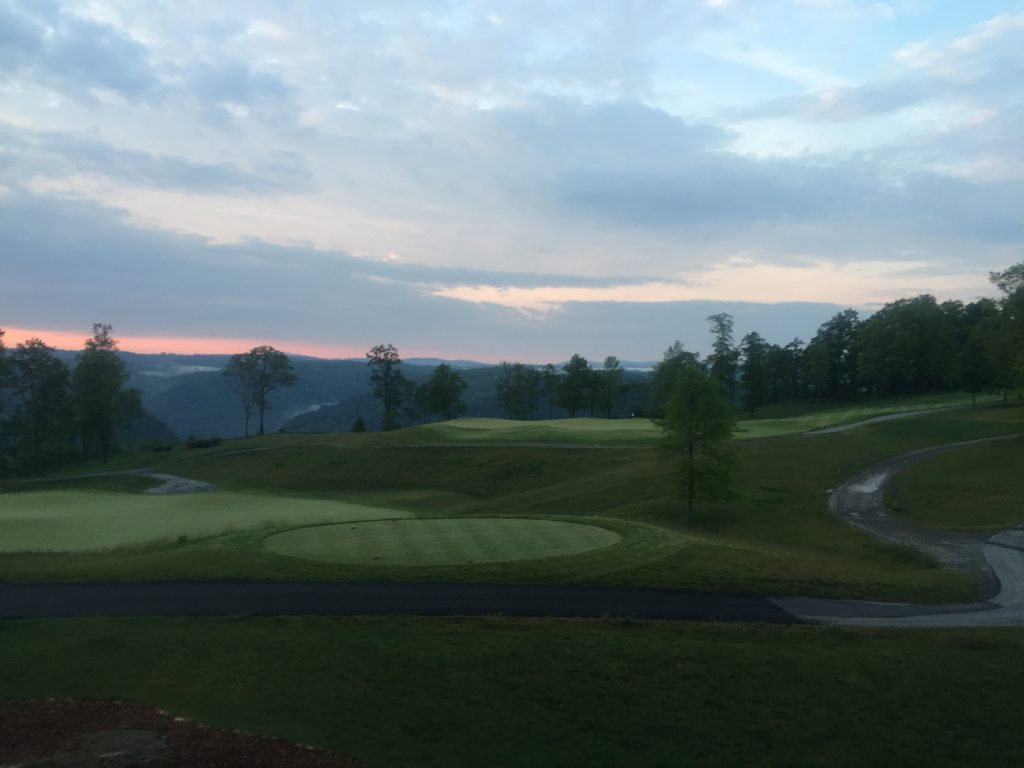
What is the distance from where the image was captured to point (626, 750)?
9.43m

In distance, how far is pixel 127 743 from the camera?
8.70 m

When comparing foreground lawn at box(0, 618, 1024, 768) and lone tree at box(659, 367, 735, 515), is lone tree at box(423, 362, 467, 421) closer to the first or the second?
lone tree at box(659, 367, 735, 515)

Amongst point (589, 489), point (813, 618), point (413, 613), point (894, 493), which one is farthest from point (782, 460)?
point (413, 613)

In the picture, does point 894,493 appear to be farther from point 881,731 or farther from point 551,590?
point 881,731

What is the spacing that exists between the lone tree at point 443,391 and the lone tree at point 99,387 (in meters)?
36.3

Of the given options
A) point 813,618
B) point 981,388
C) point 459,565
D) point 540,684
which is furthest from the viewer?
point 981,388

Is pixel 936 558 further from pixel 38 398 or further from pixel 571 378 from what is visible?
pixel 38 398

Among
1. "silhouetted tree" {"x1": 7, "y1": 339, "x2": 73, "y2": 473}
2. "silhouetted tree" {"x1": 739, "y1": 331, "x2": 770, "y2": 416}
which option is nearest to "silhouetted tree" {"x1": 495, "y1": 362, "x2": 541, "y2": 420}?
"silhouetted tree" {"x1": 739, "y1": 331, "x2": 770, "y2": 416}

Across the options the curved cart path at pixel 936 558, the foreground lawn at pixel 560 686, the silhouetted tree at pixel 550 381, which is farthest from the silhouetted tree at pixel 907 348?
the foreground lawn at pixel 560 686

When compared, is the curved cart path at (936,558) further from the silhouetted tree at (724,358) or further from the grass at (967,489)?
the silhouetted tree at (724,358)

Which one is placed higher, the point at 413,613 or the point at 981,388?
the point at 981,388

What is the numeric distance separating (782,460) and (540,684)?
1420 inches

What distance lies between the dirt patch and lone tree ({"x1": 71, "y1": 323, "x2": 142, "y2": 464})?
3098 inches

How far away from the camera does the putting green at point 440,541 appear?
21.2 meters
